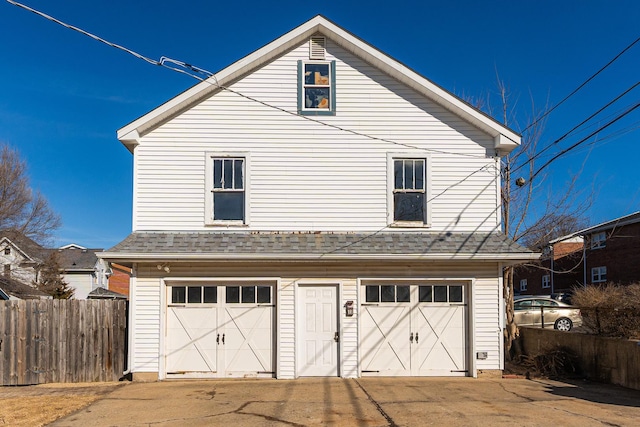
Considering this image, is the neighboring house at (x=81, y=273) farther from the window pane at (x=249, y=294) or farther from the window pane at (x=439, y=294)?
Answer: the window pane at (x=439, y=294)

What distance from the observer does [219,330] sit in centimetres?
1316

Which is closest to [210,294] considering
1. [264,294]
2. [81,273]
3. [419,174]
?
[264,294]

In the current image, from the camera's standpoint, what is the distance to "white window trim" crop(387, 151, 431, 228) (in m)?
13.5

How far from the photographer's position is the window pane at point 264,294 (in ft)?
43.5

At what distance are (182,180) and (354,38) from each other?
518 centimetres

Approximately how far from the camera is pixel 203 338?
13.1 metres

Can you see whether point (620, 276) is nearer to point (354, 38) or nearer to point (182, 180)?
point (354, 38)

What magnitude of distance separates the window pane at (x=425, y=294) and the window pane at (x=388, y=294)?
603 millimetres

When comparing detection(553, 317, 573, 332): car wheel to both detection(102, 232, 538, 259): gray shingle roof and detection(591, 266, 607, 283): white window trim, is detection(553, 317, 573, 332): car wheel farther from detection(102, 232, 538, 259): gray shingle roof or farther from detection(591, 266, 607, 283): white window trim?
detection(591, 266, 607, 283): white window trim

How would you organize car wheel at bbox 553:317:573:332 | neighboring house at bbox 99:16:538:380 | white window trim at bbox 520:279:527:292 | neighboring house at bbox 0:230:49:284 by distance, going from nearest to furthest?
1. neighboring house at bbox 99:16:538:380
2. car wheel at bbox 553:317:573:332
3. neighboring house at bbox 0:230:49:284
4. white window trim at bbox 520:279:527:292

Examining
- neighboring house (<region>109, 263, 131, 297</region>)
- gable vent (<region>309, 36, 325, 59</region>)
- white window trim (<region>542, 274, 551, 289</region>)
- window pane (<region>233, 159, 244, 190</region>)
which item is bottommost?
neighboring house (<region>109, 263, 131, 297</region>)

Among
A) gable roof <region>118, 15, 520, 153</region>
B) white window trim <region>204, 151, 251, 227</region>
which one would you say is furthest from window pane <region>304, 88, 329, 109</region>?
white window trim <region>204, 151, 251, 227</region>

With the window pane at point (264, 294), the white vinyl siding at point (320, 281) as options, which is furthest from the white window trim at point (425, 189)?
the window pane at point (264, 294)

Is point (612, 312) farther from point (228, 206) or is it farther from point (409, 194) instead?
point (228, 206)
